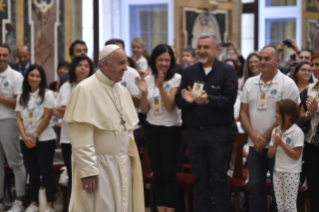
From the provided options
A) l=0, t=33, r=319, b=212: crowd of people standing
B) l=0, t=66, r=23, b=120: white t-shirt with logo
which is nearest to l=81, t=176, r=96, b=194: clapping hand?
l=0, t=33, r=319, b=212: crowd of people standing

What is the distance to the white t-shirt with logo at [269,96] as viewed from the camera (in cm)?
504

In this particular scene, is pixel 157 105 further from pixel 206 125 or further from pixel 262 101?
pixel 262 101

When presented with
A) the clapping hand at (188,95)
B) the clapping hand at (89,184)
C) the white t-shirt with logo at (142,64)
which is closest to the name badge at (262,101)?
the clapping hand at (188,95)

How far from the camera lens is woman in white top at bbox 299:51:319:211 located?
477 centimetres

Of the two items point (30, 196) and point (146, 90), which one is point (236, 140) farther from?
point (30, 196)

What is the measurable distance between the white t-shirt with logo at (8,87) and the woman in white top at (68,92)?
0.76m

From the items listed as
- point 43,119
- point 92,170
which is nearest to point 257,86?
point 92,170

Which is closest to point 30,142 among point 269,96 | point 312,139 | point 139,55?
point 139,55

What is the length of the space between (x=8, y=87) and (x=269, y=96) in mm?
3549

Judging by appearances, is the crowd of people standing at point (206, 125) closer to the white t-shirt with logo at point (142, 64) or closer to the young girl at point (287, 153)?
the young girl at point (287, 153)

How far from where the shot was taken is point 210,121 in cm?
515

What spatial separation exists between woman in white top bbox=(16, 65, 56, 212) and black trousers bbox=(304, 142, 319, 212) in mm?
3233

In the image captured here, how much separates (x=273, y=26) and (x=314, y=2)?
1.20 meters

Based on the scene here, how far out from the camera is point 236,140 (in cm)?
591
